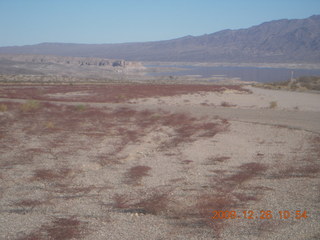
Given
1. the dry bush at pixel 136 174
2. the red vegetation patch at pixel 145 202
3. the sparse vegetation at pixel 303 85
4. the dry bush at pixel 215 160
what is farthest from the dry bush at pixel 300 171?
the sparse vegetation at pixel 303 85

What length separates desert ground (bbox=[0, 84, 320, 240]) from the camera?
21.5 ft

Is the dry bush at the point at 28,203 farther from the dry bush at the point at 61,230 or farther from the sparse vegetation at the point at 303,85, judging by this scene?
the sparse vegetation at the point at 303,85

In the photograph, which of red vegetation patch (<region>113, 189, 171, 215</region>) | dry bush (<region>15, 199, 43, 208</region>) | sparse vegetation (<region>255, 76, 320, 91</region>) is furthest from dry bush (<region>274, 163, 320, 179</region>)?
sparse vegetation (<region>255, 76, 320, 91</region>)

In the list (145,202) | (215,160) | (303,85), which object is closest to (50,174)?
(145,202)

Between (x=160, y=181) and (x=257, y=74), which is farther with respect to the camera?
(x=257, y=74)

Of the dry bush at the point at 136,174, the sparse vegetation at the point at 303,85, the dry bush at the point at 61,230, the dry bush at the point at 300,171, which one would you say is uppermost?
the dry bush at the point at 61,230

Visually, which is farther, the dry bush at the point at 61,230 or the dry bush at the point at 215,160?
the dry bush at the point at 215,160

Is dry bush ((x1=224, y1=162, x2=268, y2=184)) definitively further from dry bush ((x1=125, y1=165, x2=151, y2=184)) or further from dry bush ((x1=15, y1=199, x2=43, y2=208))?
dry bush ((x1=15, y1=199, x2=43, y2=208))

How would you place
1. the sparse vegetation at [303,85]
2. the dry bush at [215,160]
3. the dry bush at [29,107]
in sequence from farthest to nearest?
the sparse vegetation at [303,85]
the dry bush at [29,107]
the dry bush at [215,160]

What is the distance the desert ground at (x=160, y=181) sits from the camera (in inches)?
258

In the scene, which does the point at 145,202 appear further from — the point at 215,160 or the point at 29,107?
the point at 29,107

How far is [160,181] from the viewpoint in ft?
31.0

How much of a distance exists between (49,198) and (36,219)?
1.31 metres

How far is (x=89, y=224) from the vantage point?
22.1ft
